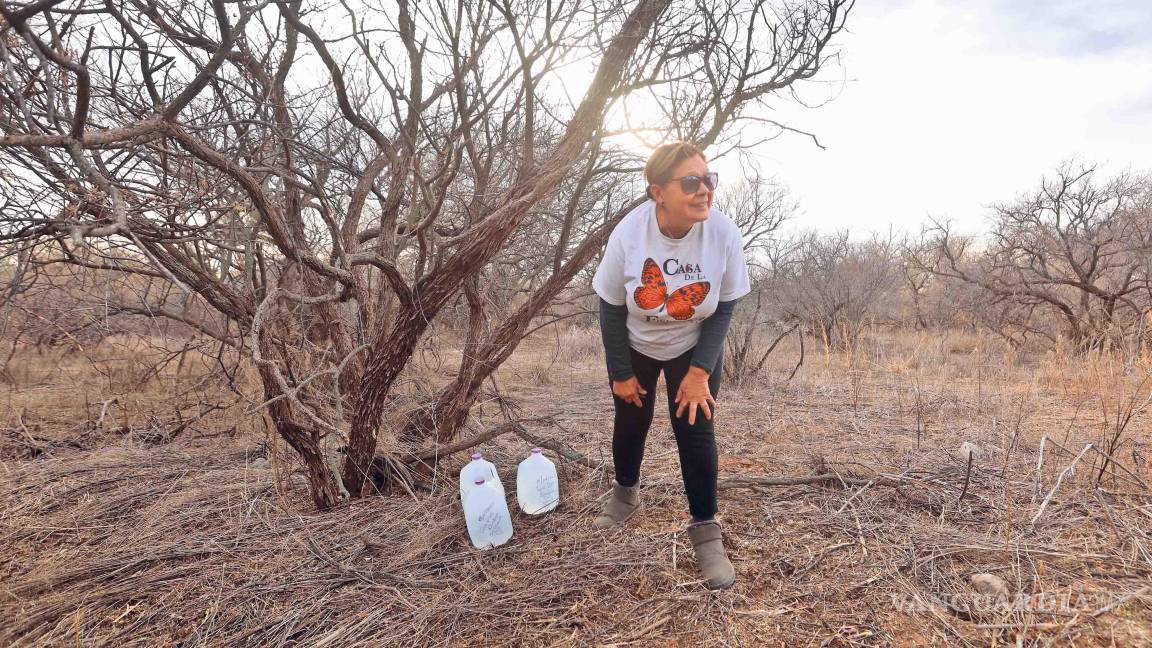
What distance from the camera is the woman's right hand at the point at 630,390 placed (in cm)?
199

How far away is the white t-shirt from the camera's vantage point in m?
1.81

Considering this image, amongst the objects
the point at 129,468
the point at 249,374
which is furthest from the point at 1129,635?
the point at 249,374

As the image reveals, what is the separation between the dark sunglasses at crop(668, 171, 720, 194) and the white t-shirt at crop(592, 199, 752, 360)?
0.12 meters

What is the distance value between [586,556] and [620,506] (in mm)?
322

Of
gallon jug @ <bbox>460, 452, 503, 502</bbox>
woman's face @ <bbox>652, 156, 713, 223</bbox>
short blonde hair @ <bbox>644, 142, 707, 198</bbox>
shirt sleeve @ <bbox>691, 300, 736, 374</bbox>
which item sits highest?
short blonde hair @ <bbox>644, 142, 707, 198</bbox>

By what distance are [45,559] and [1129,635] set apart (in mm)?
3802

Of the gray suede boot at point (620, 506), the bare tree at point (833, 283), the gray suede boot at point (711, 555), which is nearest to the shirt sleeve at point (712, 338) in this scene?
the gray suede boot at point (711, 555)

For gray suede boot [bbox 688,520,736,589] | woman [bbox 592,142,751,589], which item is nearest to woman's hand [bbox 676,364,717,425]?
woman [bbox 592,142,751,589]

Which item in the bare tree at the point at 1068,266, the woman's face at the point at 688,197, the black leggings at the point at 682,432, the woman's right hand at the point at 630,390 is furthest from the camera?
the bare tree at the point at 1068,266

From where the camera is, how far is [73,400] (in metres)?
5.35

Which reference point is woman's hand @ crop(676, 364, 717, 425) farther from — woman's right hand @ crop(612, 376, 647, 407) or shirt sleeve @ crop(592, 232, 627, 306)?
shirt sleeve @ crop(592, 232, 627, 306)

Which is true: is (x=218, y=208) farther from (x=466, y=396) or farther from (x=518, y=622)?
(x=518, y=622)

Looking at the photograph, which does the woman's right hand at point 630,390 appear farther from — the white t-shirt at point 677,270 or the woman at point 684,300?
the white t-shirt at point 677,270

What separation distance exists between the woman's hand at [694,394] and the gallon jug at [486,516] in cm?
91
